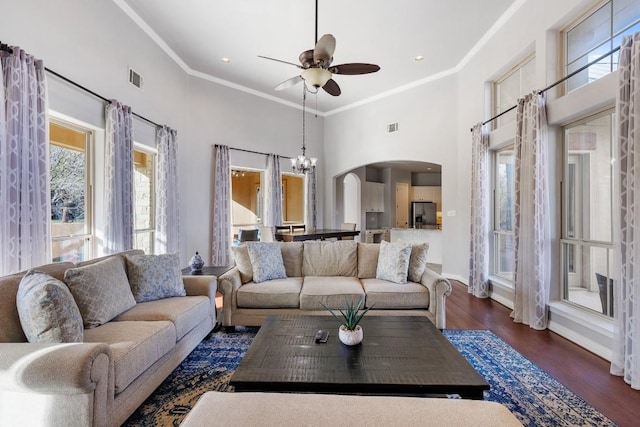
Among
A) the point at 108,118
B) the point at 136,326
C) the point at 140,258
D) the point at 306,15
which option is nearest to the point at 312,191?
the point at 306,15

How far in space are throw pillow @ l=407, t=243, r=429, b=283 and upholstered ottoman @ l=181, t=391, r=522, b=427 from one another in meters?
2.38

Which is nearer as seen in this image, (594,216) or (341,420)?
(341,420)

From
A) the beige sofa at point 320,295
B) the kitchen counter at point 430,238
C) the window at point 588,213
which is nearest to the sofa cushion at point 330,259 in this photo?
the beige sofa at point 320,295

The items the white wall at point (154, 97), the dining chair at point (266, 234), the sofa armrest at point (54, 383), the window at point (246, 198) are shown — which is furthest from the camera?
the window at point (246, 198)

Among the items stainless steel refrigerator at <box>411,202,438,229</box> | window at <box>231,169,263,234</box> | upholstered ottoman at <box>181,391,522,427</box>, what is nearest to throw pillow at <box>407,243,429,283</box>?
upholstered ottoman at <box>181,391,522,427</box>

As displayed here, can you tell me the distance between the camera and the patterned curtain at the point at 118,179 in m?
3.75

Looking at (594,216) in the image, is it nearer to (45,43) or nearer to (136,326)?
(136,326)

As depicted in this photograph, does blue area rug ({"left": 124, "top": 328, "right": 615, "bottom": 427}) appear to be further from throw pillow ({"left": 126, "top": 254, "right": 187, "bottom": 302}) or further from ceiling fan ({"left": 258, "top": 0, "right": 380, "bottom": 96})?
ceiling fan ({"left": 258, "top": 0, "right": 380, "bottom": 96})

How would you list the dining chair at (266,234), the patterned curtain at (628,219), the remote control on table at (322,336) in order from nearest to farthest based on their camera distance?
1. the remote control on table at (322,336)
2. the patterned curtain at (628,219)
3. the dining chair at (266,234)

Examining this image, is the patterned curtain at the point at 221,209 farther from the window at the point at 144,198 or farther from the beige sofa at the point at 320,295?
the beige sofa at the point at 320,295

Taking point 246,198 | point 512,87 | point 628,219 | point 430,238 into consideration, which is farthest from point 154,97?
point 430,238

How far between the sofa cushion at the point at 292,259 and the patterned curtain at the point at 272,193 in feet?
10.2

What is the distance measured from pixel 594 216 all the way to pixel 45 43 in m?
5.53

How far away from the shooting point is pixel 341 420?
1.17m
